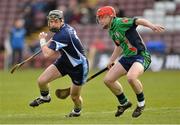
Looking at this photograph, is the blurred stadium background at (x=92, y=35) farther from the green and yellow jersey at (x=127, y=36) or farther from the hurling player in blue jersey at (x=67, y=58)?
the green and yellow jersey at (x=127, y=36)

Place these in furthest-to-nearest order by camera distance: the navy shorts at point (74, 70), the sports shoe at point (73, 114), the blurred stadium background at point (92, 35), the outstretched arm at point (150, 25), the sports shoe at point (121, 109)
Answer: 1. the blurred stadium background at point (92, 35)
2. the sports shoe at point (73, 114)
3. the navy shorts at point (74, 70)
4. the sports shoe at point (121, 109)
5. the outstretched arm at point (150, 25)

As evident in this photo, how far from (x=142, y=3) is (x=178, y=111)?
17.6 meters

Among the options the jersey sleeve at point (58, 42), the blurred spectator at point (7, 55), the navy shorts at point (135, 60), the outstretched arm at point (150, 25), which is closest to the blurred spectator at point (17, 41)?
the blurred spectator at point (7, 55)

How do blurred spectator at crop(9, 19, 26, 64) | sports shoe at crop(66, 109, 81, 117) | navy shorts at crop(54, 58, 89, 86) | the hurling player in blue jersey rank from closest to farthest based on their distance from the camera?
the hurling player in blue jersey < navy shorts at crop(54, 58, 89, 86) < sports shoe at crop(66, 109, 81, 117) < blurred spectator at crop(9, 19, 26, 64)

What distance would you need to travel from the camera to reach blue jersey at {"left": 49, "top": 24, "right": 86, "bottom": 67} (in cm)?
1441

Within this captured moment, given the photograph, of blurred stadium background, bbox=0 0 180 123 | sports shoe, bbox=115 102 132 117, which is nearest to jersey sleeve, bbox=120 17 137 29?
sports shoe, bbox=115 102 132 117

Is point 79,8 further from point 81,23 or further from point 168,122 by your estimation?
point 168,122

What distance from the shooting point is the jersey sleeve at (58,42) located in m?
14.4

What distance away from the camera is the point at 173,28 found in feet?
102

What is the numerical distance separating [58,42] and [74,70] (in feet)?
2.56

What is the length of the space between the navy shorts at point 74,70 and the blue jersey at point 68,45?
71 mm

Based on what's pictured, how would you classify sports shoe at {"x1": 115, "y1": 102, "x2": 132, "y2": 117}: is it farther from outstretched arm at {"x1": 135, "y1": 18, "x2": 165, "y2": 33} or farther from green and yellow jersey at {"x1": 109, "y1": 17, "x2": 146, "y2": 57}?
outstretched arm at {"x1": 135, "y1": 18, "x2": 165, "y2": 33}

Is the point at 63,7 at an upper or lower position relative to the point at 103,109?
lower

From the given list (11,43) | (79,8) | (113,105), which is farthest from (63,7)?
(113,105)
